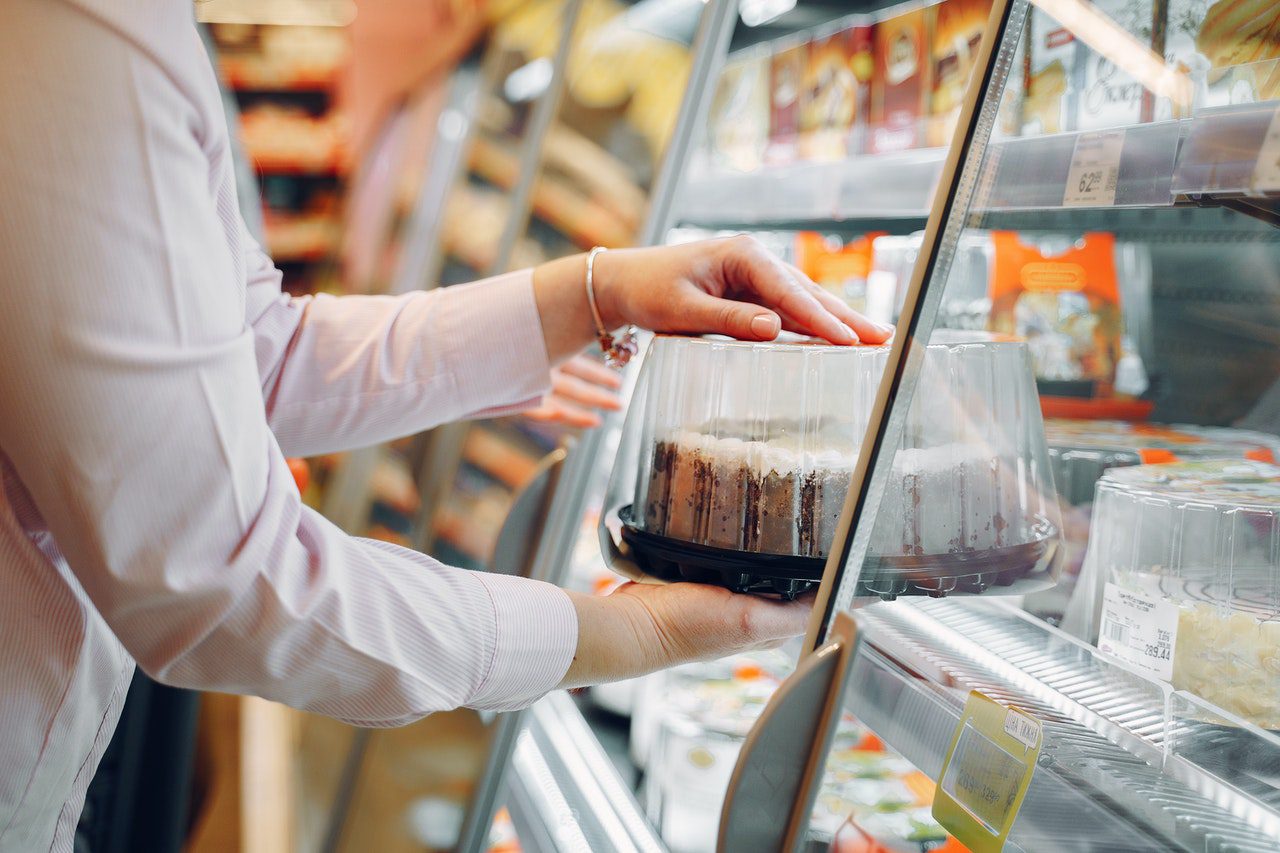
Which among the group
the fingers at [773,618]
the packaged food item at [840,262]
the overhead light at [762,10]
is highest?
the overhead light at [762,10]

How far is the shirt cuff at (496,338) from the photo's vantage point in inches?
52.6

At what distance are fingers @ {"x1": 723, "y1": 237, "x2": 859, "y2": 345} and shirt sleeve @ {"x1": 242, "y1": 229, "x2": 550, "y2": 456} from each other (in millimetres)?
325

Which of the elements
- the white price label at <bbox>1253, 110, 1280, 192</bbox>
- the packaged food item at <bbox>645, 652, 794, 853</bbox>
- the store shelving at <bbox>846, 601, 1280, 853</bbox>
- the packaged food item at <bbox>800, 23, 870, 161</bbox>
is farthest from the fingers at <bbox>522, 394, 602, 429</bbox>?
the white price label at <bbox>1253, 110, 1280, 192</bbox>

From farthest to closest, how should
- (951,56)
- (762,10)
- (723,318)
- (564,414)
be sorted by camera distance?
(762,10) < (564,414) < (951,56) < (723,318)

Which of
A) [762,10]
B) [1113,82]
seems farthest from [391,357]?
[762,10]

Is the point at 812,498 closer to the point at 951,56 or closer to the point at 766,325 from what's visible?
the point at 766,325

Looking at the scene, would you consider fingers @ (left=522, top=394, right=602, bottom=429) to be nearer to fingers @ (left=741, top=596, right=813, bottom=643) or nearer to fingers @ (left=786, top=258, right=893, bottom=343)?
fingers @ (left=786, top=258, right=893, bottom=343)

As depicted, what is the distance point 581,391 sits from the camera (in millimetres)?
1704

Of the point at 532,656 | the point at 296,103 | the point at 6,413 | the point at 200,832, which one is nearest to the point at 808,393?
the point at 532,656

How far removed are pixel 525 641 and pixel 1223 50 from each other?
69 cm

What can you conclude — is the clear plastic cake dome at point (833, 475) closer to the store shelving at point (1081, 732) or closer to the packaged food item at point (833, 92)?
the store shelving at point (1081, 732)

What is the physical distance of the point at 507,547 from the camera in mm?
1342

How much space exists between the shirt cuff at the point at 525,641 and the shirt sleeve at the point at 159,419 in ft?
0.10

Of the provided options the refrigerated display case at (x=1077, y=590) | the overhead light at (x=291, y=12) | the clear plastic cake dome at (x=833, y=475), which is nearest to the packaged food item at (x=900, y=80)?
the refrigerated display case at (x=1077, y=590)
